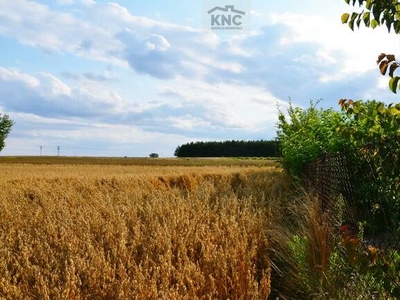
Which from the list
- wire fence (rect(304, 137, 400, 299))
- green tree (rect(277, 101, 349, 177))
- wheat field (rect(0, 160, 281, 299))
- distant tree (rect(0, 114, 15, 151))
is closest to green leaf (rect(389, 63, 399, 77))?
wire fence (rect(304, 137, 400, 299))

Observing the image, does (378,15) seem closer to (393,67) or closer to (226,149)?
(393,67)

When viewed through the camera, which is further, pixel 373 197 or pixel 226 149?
pixel 226 149

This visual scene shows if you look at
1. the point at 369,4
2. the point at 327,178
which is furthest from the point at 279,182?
the point at 369,4

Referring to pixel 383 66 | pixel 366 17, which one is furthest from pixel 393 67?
pixel 366 17

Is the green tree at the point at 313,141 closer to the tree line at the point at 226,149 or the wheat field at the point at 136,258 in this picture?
the wheat field at the point at 136,258

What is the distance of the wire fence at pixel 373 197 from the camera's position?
2353 mm

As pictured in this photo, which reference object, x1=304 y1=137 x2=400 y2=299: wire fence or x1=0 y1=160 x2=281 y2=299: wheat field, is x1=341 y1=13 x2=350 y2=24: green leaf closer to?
x1=304 y1=137 x2=400 y2=299: wire fence

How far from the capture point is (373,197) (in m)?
6.74

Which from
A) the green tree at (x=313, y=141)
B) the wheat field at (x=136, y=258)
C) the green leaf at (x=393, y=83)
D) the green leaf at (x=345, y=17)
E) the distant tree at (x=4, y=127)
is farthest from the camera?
the distant tree at (x=4, y=127)

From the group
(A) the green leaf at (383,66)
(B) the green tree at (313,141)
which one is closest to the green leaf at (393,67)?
(A) the green leaf at (383,66)

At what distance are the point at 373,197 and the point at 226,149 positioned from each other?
59.4 meters

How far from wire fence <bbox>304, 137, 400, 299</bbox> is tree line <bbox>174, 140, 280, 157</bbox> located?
52257mm

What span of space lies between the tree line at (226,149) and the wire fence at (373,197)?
52257 millimetres

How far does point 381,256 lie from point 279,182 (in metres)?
9.56
